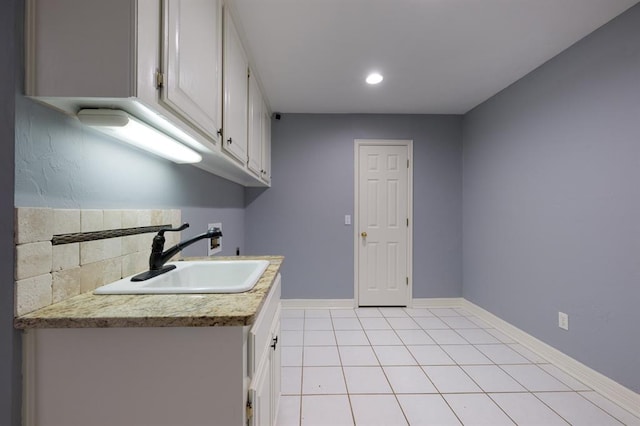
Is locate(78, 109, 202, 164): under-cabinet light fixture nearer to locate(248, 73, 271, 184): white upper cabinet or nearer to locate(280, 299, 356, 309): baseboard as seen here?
locate(248, 73, 271, 184): white upper cabinet

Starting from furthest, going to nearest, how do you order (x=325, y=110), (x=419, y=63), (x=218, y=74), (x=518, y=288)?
(x=325, y=110) → (x=518, y=288) → (x=419, y=63) → (x=218, y=74)

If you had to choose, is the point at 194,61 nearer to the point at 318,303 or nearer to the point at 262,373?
the point at 262,373

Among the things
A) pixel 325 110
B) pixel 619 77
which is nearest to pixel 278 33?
pixel 325 110

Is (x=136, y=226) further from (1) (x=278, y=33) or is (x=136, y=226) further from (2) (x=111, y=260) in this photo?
(1) (x=278, y=33)

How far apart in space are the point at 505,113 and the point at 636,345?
210 cm

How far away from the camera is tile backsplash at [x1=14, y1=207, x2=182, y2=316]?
0.73 metres

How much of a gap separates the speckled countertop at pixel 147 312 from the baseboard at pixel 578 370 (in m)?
2.33

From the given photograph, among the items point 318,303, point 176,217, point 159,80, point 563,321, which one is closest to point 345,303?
point 318,303

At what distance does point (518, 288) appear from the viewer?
249cm

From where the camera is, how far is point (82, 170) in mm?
945

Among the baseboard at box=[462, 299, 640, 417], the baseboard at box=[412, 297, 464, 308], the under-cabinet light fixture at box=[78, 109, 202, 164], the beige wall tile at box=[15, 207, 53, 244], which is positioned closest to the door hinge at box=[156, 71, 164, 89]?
the under-cabinet light fixture at box=[78, 109, 202, 164]

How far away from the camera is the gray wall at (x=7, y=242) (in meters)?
0.68

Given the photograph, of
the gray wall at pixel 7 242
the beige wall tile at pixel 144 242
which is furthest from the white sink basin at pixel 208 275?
the gray wall at pixel 7 242

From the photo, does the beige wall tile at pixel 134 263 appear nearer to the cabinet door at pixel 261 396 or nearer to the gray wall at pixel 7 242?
the gray wall at pixel 7 242
